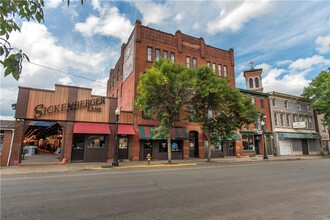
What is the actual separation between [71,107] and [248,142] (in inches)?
969

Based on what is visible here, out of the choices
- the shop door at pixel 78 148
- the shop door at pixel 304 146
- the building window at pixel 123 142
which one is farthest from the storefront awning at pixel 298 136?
the shop door at pixel 78 148

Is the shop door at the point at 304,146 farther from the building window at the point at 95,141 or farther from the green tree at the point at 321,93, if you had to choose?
the building window at the point at 95,141

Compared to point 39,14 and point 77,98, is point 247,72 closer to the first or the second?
point 77,98

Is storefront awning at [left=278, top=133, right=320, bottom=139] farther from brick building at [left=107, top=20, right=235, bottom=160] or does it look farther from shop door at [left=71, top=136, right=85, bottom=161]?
shop door at [left=71, top=136, right=85, bottom=161]

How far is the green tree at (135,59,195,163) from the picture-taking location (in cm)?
1770

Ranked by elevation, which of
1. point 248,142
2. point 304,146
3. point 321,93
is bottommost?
point 304,146

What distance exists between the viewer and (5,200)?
20.6ft

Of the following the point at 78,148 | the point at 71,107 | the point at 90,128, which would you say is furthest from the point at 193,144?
the point at 71,107

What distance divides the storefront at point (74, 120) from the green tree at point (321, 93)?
30.7 m

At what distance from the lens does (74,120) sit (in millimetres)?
19000

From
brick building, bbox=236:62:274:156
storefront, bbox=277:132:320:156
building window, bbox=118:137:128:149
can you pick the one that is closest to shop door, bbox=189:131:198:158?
brick building, bbox=236:62:274:156

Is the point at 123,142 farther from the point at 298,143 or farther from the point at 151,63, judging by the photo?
the point at 298,143

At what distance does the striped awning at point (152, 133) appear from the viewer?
21.3 meters

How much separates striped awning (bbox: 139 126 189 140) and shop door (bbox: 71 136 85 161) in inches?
233
